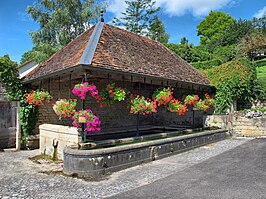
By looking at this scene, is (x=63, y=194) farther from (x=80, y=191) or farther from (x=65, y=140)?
(x=65, y=140)

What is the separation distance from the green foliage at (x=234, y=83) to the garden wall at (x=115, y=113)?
156 cm

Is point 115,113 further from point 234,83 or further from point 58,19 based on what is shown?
point 58,19

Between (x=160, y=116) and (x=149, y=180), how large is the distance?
7864mm

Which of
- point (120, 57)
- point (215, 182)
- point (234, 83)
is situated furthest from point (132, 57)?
point (234, 83)

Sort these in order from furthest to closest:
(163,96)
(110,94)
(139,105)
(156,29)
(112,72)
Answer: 1. (156,29)
2. (163,96)
3. (139,105)
4. (112,72)
5. (110,94)

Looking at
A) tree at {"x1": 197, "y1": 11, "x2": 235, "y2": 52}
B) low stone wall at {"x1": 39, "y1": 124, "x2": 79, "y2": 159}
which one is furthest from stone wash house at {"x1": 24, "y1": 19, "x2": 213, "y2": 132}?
tree at {"x1": 197, "y1": 11, "x2": 235, "y2": 52}

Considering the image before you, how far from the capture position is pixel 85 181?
4.91 meters

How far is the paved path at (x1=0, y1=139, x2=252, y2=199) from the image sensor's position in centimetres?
421

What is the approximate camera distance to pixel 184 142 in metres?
7.98

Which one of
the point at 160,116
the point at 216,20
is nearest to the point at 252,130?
the point at 160,116

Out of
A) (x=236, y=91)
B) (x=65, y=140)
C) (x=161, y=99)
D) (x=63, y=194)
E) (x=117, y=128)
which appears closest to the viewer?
(x=63, y=194)

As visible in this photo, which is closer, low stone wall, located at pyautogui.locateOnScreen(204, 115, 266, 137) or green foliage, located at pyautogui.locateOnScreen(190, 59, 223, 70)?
low stone wall, located at pyautogui.locateOnScreen(204, 115, 266, 137)

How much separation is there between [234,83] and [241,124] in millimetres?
1983

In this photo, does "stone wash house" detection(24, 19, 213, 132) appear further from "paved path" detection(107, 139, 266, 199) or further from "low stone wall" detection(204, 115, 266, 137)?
"paved path" detection(107, 139, 266, 199)
